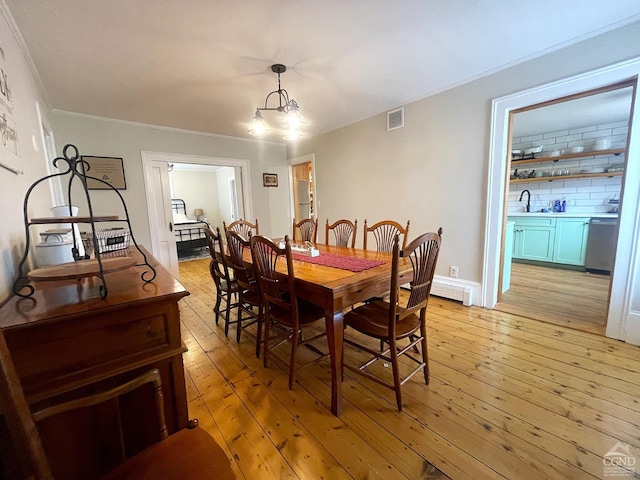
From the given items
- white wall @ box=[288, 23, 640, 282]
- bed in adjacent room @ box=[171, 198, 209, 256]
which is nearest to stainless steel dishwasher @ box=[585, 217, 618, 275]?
white wall @ box=[288, 23, 640, 282]

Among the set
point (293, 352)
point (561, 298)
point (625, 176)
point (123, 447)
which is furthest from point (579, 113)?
point (123, 447)

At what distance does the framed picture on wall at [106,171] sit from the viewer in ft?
10.9

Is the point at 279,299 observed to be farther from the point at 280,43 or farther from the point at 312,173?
the point at 312,173

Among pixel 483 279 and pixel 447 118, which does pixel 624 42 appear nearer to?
pixel 447 118

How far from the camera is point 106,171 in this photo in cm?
341

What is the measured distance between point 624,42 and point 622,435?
262 cm

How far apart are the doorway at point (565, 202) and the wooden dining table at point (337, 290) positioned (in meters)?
1.91

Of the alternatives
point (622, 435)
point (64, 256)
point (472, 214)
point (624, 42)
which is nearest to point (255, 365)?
point (64, 256)

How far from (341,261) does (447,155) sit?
192 centimetres

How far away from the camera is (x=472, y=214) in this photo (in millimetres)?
2812

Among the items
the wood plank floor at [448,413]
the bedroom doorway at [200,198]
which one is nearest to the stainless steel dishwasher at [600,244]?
the wood plank floor at [448,413]

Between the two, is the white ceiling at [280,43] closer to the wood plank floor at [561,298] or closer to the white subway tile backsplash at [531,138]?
the wood plank floor at [561,298]

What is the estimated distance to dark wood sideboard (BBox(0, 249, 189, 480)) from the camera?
728 mm

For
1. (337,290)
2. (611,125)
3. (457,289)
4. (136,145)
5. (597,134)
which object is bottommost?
(457,289)
